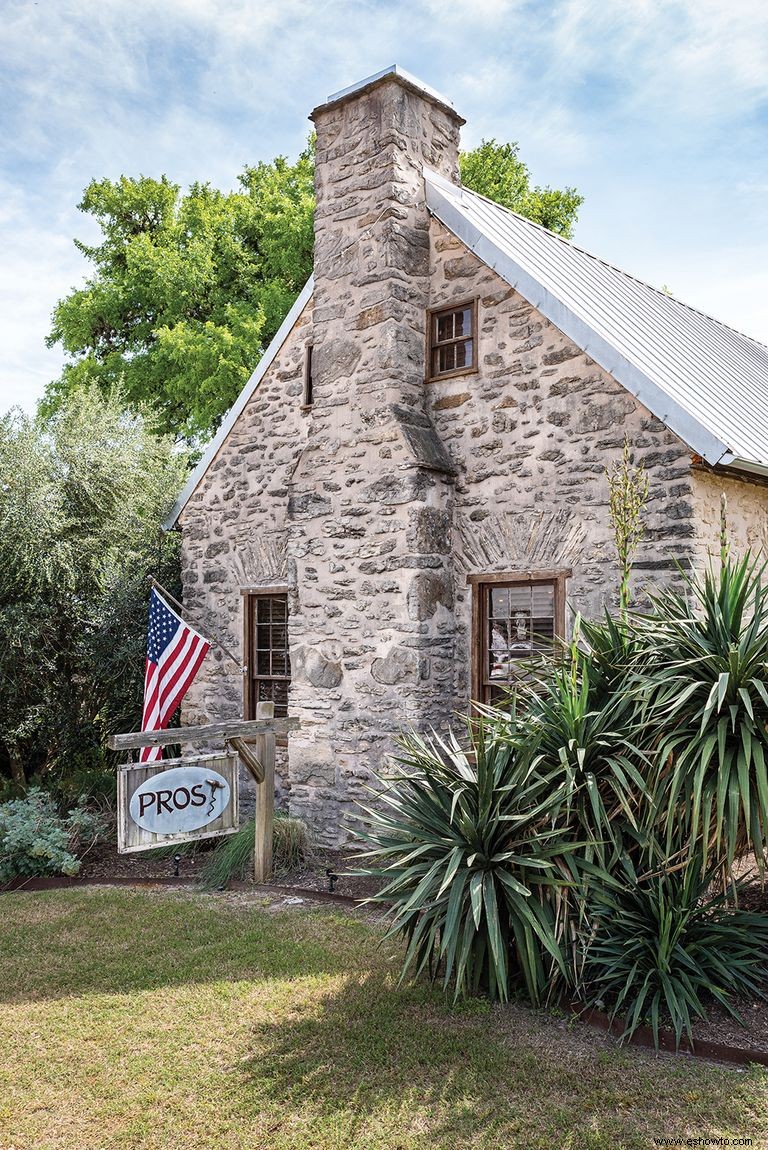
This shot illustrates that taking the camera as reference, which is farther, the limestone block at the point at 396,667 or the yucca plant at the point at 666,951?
the limestone block at the point at 396,667

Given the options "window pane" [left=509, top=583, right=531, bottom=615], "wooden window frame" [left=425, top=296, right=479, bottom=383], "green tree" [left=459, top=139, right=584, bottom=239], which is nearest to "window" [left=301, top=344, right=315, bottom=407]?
"wooden window frame" [left=425, top=296, right=479, bottom=383]

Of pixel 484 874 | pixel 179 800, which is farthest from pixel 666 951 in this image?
pixel 179 800

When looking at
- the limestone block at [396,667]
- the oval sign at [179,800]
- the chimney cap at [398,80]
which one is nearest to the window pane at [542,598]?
the limestone block at [396,667]

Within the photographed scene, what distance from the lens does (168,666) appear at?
924cm

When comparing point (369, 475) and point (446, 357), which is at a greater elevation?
point (446, 357)

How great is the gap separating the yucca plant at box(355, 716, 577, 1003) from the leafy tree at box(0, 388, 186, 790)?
646 cm

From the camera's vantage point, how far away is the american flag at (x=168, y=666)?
29.7 ft

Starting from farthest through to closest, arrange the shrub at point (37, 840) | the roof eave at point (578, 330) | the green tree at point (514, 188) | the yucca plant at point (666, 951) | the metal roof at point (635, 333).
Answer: the green tree at point (514, 188) → the shrub at point (37, 840) → the metal roof at point (635, 333) → the roof eave at point (578, 330) → the yucca plant at point (666, 951)

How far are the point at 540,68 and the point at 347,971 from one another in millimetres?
7496

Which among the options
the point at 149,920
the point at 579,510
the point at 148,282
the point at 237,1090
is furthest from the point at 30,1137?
the point at 148,282

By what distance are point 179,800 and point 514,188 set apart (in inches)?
679

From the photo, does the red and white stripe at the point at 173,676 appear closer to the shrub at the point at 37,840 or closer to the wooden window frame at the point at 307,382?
the shrub at the point at 37,840

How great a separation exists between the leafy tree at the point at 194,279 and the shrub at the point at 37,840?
1065 cm

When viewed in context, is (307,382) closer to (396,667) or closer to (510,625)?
(396,667)
